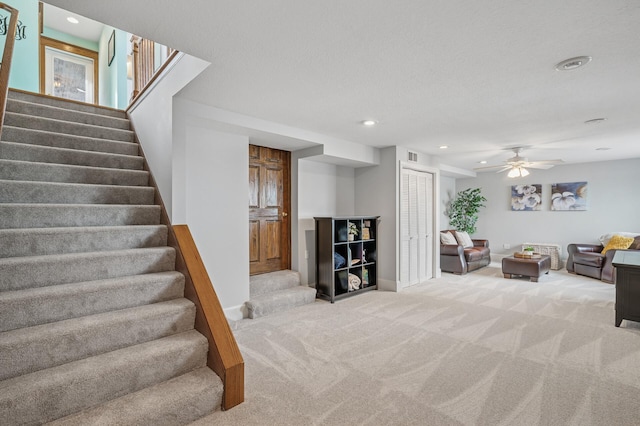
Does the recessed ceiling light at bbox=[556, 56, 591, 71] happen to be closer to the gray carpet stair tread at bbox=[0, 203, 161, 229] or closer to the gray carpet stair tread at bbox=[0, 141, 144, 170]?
the gray carpet stair tread at bbox=[0, 203, 161, 229]

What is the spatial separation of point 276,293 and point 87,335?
8.11 feet

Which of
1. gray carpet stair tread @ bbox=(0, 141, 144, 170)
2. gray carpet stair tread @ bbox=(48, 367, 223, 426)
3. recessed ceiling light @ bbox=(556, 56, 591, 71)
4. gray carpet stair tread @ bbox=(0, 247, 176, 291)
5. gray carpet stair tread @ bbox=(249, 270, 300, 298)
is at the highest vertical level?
recessed ceiling light @ bbox=(556, 56, 591, 71)

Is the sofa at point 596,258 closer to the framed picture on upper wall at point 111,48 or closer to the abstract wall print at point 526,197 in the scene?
the abstract wall print at point 526,197

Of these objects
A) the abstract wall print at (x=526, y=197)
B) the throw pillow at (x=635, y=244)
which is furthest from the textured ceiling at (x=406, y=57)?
the abstract wall print at (x=526, y=197)

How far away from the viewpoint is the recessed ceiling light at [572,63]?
2125 mm

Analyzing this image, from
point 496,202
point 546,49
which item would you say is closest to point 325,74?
point 546,49

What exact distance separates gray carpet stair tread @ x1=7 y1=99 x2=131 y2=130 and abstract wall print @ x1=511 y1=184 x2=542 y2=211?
807cm

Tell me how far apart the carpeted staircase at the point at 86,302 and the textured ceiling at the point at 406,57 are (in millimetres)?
1314

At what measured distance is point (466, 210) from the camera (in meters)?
7.84

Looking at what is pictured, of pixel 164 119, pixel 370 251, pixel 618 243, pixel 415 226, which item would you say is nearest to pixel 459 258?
pixel 415 226

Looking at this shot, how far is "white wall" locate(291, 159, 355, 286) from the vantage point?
463cm

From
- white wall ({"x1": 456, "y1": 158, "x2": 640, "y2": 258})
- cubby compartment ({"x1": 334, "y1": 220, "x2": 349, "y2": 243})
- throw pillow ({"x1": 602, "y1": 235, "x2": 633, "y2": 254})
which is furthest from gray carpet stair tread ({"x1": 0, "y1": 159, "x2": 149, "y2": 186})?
white wall ({"x1": 456, "y1": 158, "x2": 640, "y2": 258})

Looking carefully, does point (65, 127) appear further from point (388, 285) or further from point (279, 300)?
point (388, 285)

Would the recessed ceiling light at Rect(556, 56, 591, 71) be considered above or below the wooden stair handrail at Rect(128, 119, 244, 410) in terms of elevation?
above
